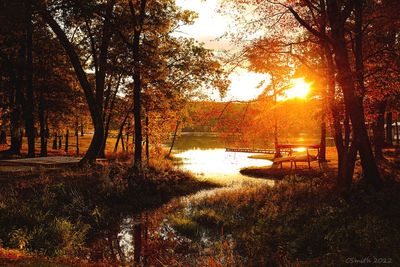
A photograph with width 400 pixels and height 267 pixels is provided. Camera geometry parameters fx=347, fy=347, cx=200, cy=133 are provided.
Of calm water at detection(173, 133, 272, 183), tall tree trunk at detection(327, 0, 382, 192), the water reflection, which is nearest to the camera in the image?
tall tree trunk at detection(327, 0, 382, 192)

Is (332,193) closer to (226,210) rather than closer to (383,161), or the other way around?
(226,210)

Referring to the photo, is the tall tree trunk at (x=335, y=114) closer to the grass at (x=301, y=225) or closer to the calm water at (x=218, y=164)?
the grass at (x=301, y=225)

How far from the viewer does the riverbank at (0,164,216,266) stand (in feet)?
31.0

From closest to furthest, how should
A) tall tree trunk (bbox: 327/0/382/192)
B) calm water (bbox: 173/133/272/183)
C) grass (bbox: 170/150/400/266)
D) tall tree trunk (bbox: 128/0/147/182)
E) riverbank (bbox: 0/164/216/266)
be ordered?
grass (bbox: 170/150/400/266) → riverbank (bbox: 0/164/216/266) → tall tree trunk (bbox: 327/0/382/192) → tall tree trunk (bbox: 128/0/147/182) → calm water (bbox: 173/133/272/183)

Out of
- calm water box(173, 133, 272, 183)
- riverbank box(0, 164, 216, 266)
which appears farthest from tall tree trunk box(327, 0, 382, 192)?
riverbank box(0, 164, 216, 266)

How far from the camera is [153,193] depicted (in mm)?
19672

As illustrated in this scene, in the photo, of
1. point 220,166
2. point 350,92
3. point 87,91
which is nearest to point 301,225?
point 350,92

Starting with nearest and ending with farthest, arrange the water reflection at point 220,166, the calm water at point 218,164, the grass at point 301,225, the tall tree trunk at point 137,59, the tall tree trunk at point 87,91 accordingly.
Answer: the grass at point 301,225 → the tall tree trunk at point 137,59 → the tall tree trunk at point 87,91 → the calm water at point 218,164 → the water reflection at point 220,166

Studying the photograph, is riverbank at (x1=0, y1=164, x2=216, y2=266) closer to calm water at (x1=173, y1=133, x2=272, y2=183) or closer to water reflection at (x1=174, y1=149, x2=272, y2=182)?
calm water at (x1=173, y1=133, x2=272, y2=183)

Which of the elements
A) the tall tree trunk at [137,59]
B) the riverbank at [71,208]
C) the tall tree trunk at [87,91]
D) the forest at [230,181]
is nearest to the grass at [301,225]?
the forest at [230,181]

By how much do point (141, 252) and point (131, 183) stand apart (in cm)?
829

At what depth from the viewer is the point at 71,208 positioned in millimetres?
14023

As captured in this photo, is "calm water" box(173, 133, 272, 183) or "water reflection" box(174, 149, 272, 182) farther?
"water reflection" box(174, 149, 272, 182)

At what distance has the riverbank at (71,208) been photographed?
9445 millimetres
